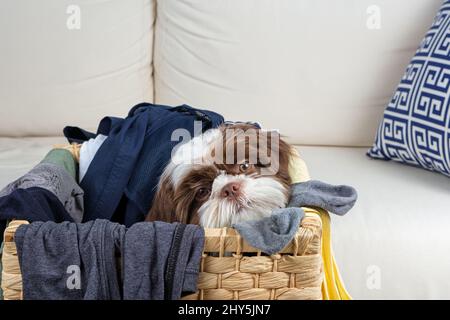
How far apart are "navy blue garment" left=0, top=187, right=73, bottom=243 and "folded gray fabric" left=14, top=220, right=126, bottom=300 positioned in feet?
0.30

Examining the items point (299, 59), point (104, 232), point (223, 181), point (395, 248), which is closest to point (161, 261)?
point (104, 232)

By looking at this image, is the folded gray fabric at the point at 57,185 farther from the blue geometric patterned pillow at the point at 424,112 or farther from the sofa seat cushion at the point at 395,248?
the blue geometric patterned pillow at the point at 424,112

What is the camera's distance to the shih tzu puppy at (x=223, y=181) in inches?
41.4

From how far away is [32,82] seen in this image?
1.90 meters

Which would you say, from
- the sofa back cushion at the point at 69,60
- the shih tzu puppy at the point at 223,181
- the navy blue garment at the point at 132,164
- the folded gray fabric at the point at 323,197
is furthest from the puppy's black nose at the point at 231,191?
the sofa back cushion at the point at 69,60

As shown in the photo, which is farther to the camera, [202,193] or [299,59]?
[299,59]

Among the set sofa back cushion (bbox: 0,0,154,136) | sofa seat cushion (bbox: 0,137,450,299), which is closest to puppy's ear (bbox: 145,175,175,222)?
sofa seat cushion (bbox: 0,137,450,299)

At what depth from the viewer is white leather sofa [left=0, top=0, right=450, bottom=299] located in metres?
1.83

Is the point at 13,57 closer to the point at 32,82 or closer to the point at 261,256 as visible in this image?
the point at 32,82

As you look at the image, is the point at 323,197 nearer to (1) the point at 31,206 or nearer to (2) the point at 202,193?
(2) the point at 202,193

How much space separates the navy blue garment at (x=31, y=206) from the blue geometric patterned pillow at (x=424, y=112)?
0.94 meters

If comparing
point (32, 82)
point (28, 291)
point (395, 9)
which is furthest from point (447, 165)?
point (32, 82)

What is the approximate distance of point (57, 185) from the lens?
117 cm

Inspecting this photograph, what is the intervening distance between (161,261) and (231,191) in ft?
0.61
